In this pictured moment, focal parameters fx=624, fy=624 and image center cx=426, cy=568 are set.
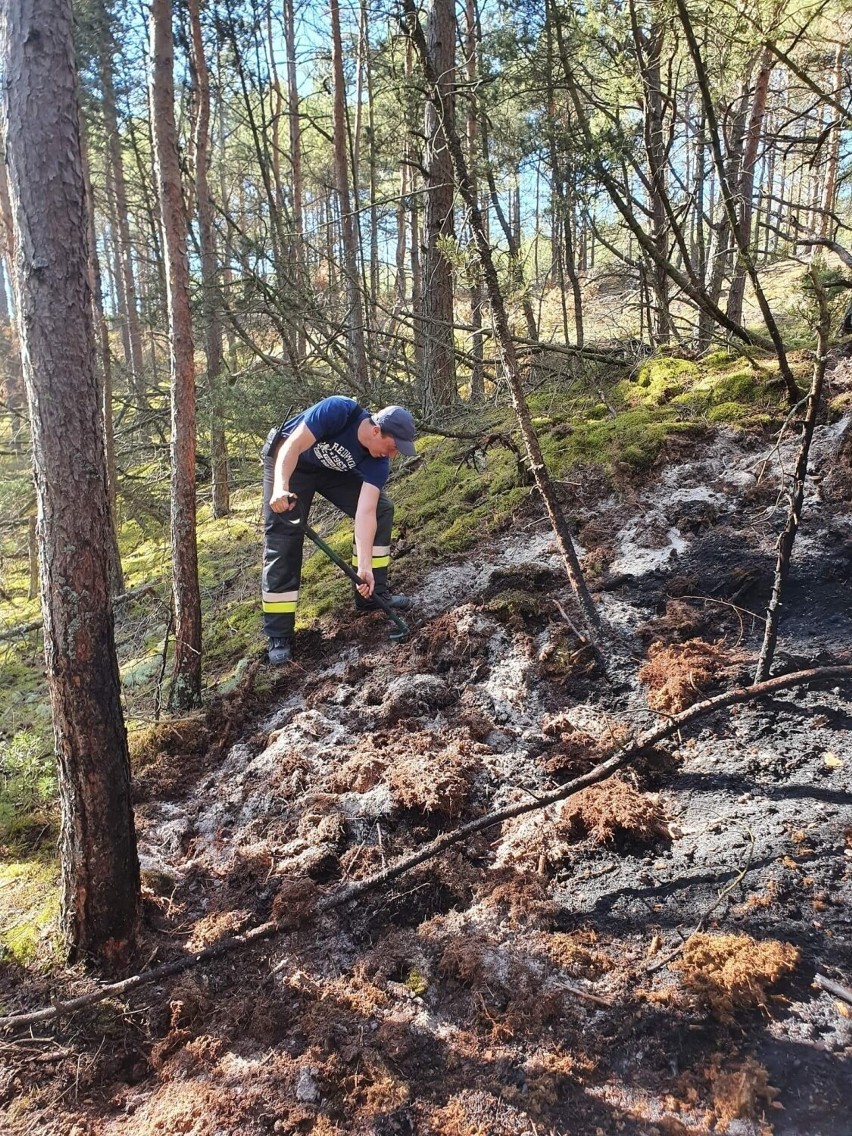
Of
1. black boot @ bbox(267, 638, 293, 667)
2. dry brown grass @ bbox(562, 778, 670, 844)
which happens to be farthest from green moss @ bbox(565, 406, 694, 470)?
dry brown grass @ bbox(562, 778, 670, 844)

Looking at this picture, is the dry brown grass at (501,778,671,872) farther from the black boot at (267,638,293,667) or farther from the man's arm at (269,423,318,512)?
the man's arm at (269,423,318,512)

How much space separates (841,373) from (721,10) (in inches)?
96.7

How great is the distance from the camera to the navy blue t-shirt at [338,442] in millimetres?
4180

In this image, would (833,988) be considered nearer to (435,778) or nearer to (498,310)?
(435,778)

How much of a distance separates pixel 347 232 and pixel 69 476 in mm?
7356

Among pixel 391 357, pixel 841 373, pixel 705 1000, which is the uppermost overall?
pixel 391 357

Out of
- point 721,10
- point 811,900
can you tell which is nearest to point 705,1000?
point 811,900

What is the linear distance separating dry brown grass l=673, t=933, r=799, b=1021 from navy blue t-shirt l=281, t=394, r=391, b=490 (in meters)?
3.14

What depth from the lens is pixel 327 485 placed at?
4.70m

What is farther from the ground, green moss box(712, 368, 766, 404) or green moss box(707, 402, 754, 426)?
green moss box(712, 368, 766, 404)

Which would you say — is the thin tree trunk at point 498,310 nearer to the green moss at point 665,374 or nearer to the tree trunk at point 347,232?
the green moss at point 665,374

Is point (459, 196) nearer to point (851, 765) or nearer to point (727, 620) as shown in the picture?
point (727, 620)

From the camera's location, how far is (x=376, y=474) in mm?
4273

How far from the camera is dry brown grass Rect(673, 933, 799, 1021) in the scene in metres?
1.81
